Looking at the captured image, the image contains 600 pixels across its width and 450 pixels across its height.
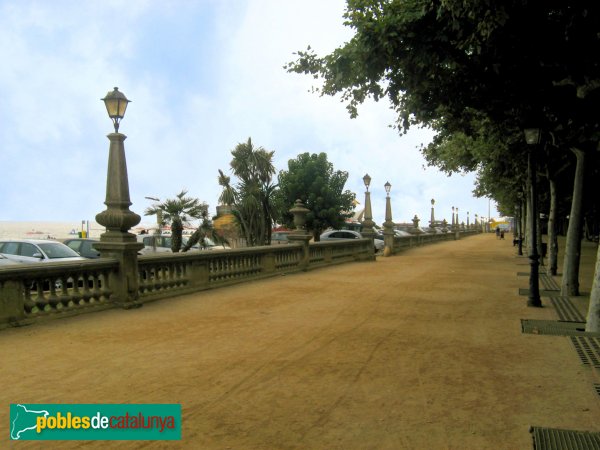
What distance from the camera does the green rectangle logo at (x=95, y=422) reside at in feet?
13.0

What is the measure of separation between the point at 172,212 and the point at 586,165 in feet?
67.0

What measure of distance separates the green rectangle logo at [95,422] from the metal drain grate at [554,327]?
5962 mm

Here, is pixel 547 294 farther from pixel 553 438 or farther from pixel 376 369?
pixel 553 438

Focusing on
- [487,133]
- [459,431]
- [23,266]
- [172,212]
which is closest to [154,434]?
[459,431]

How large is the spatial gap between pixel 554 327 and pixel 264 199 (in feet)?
85.2

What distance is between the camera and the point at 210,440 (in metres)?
3.79

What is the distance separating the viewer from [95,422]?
424 centimetres

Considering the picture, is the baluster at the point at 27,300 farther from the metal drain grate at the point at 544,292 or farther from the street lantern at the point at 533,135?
the metal drain grate at the point at 544,292

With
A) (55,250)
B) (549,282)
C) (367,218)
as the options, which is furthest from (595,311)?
(367,218)

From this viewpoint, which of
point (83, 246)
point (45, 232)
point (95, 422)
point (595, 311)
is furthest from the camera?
point (45, 232)

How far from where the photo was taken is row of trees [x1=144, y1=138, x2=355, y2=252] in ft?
90.1

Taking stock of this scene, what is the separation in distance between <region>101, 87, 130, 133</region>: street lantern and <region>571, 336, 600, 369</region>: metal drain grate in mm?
8849

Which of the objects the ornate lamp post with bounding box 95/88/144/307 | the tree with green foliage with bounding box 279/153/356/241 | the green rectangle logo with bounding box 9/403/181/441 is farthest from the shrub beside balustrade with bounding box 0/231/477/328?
the tree with green foliage with bounding box 279/153/356/241

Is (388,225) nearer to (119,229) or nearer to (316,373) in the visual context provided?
(119,229)
